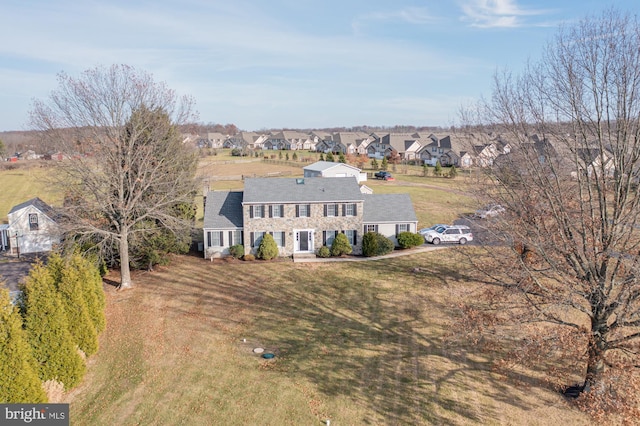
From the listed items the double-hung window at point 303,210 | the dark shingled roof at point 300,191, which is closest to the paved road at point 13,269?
the dark shingled roof at point 300,191

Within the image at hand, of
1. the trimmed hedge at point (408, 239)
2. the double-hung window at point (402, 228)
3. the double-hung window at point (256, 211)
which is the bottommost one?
the trimmed hedge at point (408, 239)

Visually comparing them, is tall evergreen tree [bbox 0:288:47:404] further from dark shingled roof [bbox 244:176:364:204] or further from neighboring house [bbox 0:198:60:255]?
neighboring house [bbox 0:198:60:255]

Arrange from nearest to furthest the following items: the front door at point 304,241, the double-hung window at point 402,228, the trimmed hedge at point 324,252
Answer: the trimmed hedge at point 324,252 < the front door at point 304,241 < the double-hung window at point 402,228

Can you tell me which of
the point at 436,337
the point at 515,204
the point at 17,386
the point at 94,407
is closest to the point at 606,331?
the point at 515,204

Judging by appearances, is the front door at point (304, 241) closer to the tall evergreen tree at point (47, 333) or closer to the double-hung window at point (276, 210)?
the double-hung window at point (276, 210)

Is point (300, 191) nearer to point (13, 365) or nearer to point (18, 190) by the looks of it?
point (13, 365)

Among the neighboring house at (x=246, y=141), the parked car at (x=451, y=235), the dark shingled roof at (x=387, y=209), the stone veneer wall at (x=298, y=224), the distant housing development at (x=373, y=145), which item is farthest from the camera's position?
the neighboring house at (x=246, y=141)

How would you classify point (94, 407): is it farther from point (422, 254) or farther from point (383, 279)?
point (422, 254)

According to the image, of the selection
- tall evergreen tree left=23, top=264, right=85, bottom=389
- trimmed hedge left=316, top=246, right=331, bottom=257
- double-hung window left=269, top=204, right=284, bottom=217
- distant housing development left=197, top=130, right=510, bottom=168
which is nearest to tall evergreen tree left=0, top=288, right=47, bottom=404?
tall evergreen tree left=23, top=264, right=85, bottom=389
